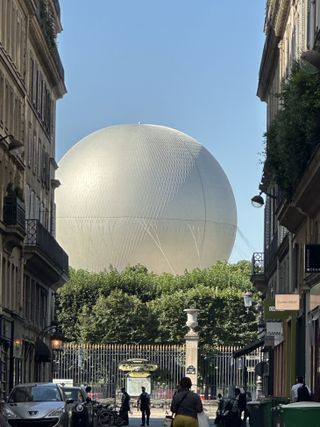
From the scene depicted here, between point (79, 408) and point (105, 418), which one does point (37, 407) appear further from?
point (105, 418)

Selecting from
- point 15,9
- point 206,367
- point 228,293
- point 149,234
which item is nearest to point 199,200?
point 149,234

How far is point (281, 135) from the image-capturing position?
129ft

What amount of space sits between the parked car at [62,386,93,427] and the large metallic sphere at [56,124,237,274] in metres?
96.2

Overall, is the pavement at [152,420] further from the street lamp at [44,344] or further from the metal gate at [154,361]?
the metal gate at [154,361]

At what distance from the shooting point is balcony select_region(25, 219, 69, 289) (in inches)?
2359

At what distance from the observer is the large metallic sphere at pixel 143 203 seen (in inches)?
5640

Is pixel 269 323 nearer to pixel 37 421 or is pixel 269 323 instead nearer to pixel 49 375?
pixel 37 421

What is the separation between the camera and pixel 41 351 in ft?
216

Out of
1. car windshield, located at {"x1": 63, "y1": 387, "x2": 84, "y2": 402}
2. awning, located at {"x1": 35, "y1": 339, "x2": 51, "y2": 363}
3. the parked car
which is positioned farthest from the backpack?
awning, located at {"x1": 35, "y1": 339, "x2": 51, "y2": 363}

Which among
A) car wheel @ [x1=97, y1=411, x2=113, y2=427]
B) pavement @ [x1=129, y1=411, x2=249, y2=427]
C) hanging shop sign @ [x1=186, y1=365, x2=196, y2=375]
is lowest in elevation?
pavement @ [x1=129, y1=411, x2=249, y2=427]

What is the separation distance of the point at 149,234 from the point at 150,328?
116ft

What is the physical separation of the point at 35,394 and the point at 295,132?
9565 mm

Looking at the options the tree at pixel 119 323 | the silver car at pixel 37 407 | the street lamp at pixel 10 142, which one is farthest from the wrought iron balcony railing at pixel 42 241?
the tree at pixel 119 323

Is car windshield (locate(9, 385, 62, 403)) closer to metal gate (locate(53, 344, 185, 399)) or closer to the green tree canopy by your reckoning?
metal gate (locate(53, 344, 185, 399))
